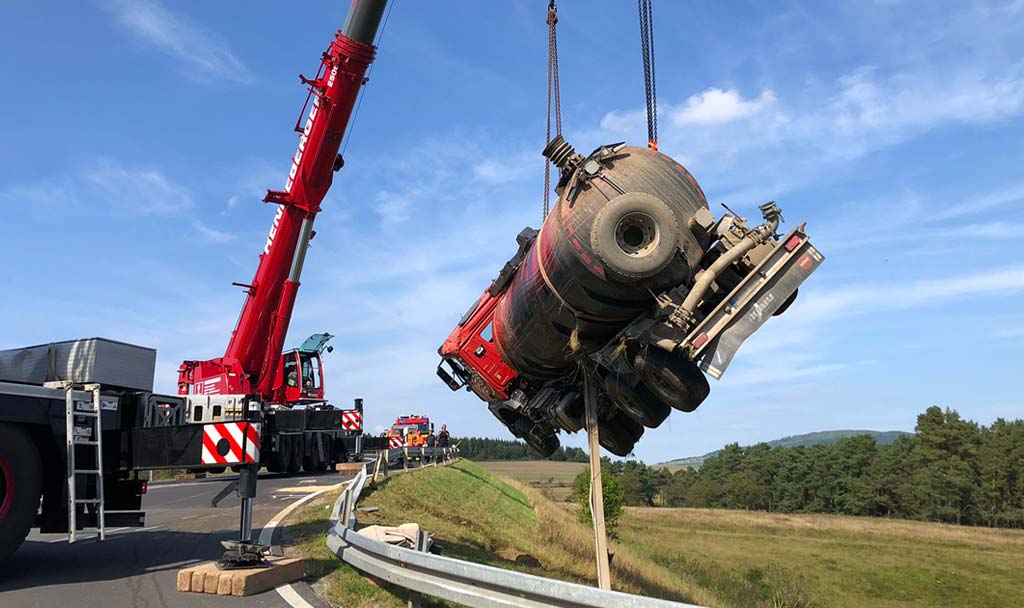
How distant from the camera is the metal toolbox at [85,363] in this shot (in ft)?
22.9

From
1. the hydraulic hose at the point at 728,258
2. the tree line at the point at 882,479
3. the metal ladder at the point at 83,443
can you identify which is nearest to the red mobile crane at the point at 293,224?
the metal ladder at the point at 83,443

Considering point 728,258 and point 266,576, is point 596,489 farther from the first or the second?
point 266,576

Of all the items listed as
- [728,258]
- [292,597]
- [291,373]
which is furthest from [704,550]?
[292,597]

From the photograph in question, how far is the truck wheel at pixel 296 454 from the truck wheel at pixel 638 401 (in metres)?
16.8

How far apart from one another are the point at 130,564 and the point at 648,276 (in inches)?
241

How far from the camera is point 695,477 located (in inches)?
4065

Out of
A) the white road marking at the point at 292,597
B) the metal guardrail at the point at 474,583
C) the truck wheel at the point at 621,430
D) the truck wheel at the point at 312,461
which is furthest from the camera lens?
the truck wheel at the point at 312,461

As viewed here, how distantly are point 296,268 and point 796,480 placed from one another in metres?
85.0

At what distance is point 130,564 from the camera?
6996 millimetres

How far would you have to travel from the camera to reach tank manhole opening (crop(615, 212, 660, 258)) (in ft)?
20.4

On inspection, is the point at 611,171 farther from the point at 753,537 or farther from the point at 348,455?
the point at 753,537

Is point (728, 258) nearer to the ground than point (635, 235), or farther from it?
nearer to the ground

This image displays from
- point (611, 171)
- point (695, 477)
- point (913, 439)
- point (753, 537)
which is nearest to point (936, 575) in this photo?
point (753, 537)

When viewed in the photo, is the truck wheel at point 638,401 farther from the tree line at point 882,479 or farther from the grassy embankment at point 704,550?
the tree line at point 882,479
